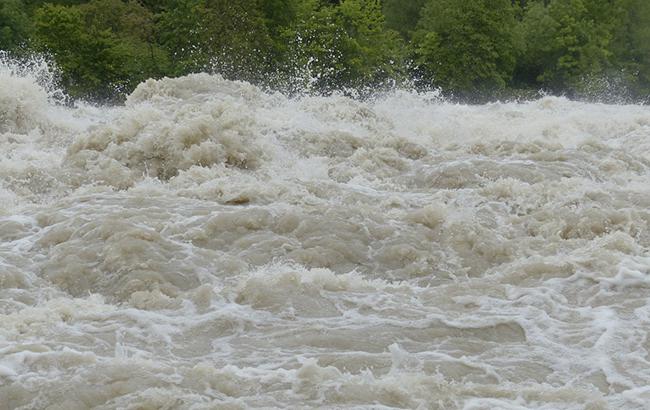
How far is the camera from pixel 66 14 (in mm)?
30250

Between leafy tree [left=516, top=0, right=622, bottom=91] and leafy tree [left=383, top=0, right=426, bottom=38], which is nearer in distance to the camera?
leafy tree [left=516, top=0, right=622, bottom=91]

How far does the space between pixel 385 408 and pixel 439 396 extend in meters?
0.42

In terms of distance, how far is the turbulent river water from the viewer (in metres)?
6.71

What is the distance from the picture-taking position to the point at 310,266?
31.2 feet

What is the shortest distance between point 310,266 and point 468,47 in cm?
2777

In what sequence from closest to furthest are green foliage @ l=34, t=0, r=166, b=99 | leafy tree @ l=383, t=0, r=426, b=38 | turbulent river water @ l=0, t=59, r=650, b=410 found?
turbulent river water @ l=0, t=59, r=650, b=410 → green foliage @ l=34, t=0, r=166, b=99 → leafy tree @ l=383, t=0, r=426, b=38

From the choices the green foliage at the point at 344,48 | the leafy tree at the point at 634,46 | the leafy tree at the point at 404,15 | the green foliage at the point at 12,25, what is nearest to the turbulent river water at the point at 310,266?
the green foliage at the point at 12,25

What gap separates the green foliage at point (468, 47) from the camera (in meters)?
35.3

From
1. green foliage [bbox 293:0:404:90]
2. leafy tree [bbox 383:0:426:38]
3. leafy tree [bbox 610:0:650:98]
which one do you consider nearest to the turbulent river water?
green foliage [bbox 293:0:404:90]

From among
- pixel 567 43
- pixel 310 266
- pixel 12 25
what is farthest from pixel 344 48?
pixel 310 266

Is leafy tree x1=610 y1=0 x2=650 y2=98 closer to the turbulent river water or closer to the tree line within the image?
the tree line

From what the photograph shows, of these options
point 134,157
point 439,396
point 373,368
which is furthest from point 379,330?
point 134,157

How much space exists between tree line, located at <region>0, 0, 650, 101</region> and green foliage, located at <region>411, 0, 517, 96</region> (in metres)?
0.05

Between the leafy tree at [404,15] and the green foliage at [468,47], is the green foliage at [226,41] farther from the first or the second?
the leafy tree at [404,15]
